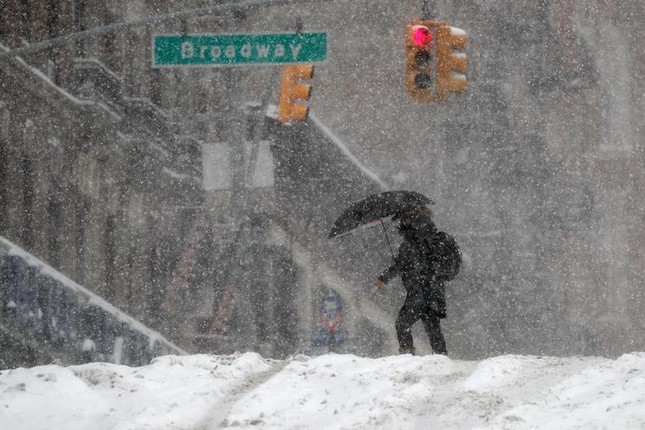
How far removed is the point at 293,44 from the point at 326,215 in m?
15.1

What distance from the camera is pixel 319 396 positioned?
503 cm

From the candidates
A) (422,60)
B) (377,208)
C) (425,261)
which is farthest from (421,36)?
(425,261)

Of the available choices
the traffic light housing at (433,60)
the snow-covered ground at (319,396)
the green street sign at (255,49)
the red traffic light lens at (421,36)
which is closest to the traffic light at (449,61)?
the traffic light housing at (433,60)

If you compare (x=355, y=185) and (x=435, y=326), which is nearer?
(x=435, y=326)

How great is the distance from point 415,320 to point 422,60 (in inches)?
180

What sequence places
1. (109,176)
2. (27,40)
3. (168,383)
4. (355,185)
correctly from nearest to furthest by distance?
1. (168,383)
2. (27,40)
3. (109,176)
4. (355,185)

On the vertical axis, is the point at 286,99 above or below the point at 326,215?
above

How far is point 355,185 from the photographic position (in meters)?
28.1

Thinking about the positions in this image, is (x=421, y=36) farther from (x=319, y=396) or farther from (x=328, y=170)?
(x=328, y=170)

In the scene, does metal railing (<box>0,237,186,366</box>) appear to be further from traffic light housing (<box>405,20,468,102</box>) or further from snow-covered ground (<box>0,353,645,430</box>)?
snow-covered ground (<box>0,353,645,430</box>)

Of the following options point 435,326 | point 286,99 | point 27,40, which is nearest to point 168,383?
point 435,326

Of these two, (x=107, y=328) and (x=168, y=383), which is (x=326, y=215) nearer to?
(x=107, y=328)

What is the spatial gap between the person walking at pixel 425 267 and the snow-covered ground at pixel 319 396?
414 cm

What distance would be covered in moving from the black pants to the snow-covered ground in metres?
4.04
